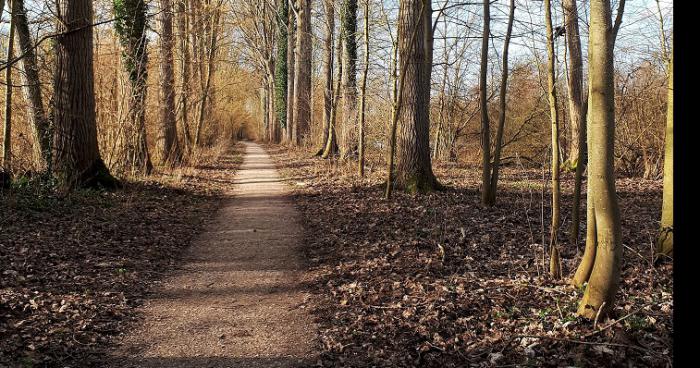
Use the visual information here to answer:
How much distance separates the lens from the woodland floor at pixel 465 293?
3953mm

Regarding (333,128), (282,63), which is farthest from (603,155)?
(282,63)

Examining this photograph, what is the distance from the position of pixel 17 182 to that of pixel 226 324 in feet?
24.0

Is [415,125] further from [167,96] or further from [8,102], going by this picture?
[8,102]

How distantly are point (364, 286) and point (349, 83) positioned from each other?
14191 millimetres

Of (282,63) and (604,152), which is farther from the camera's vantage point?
(282,63)

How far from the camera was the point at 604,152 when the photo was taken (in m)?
4.01

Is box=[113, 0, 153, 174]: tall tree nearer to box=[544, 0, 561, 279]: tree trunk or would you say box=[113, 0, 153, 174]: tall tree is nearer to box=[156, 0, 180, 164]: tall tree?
box=[156, 0, 180, 164]: tall tree

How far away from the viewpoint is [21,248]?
21.2 ft

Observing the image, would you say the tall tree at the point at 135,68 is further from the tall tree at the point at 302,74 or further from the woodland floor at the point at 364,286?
the tall tree at the point at 302,74

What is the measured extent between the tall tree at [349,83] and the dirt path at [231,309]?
906cm

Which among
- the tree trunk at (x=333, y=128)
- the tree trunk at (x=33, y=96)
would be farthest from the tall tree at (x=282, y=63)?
→ the tree trunk at (x=33, y=96)

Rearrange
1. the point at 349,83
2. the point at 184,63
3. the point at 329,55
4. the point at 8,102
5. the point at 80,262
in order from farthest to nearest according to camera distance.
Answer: the point at 329,55 < the point at 349,83 < the point at 184,63 < the point at 8,102 < the point at 80,262

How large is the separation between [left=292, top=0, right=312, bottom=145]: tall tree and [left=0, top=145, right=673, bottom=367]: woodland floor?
15427 mm

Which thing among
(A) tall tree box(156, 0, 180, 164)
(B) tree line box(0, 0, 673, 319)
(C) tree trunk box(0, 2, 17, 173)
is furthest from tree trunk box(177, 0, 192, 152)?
(C) tree trunk box(0, 2, 17, 173)
